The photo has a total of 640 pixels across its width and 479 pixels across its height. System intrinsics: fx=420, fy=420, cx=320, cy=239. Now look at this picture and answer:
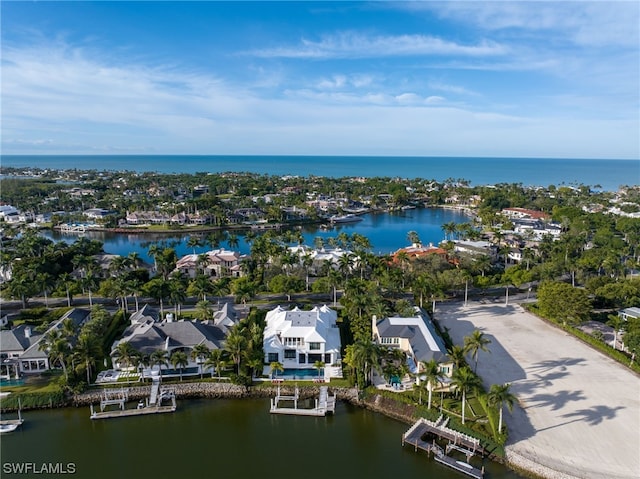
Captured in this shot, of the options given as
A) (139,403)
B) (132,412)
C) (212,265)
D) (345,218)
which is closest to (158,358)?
(139,403)

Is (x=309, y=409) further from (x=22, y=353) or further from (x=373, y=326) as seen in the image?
(x=22, y=353)

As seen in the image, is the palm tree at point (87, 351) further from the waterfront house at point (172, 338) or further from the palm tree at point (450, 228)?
the palm tree at point (450, 228)

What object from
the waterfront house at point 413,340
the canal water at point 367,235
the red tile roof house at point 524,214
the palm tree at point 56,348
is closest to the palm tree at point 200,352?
the palm tree at point 56,348

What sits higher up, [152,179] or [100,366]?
[152,179]

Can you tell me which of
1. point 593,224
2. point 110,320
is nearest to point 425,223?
point 593,224

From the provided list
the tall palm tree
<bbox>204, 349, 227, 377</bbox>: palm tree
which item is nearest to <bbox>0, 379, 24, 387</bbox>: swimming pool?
<bbox>204, 349, 227, 377</bbox>: palm tree

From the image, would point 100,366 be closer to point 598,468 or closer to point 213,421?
point 213,421

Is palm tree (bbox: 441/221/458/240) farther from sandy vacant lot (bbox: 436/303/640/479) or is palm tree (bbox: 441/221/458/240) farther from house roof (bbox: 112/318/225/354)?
house roof (bbox: 112/318/225/354)
